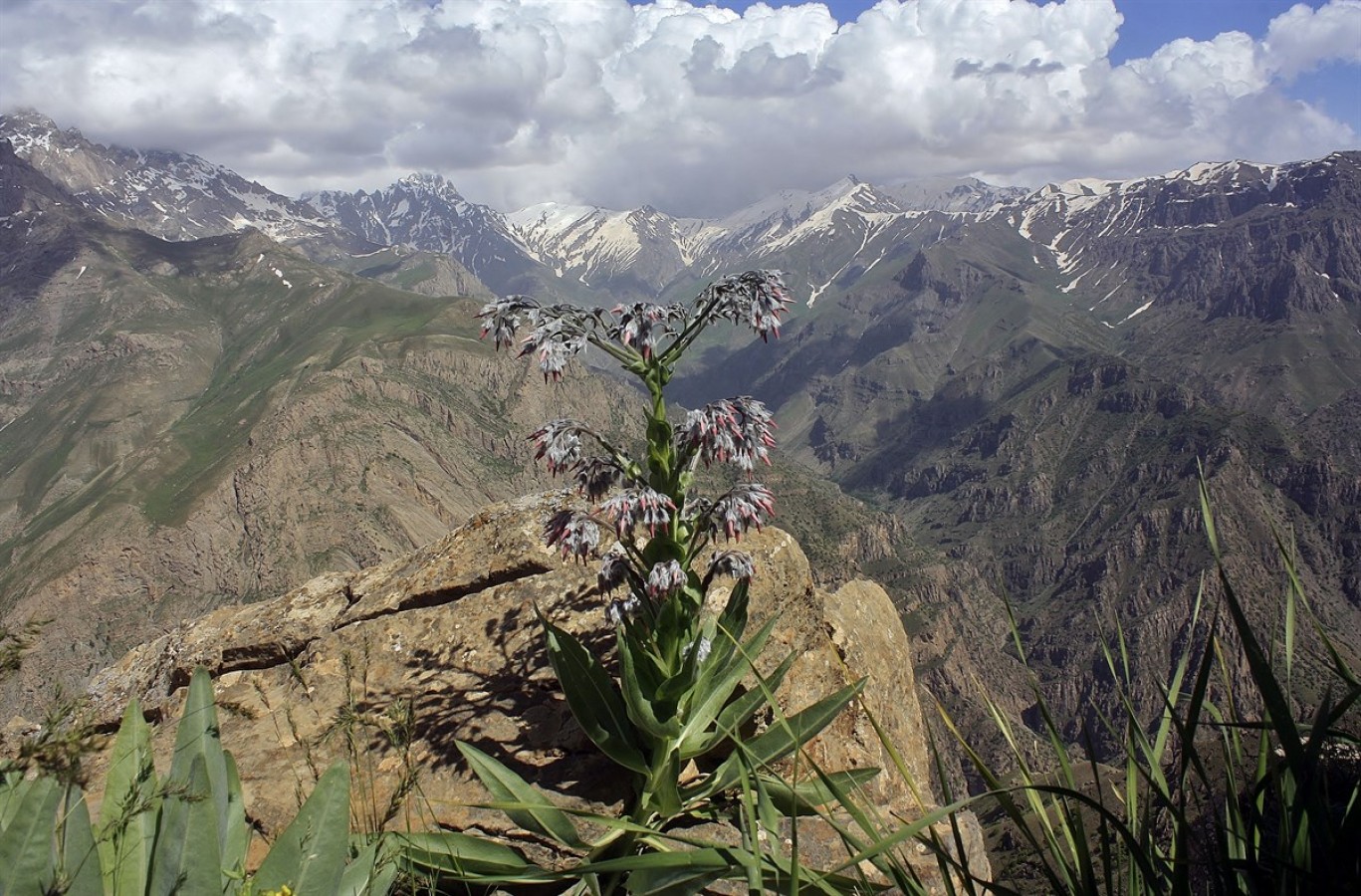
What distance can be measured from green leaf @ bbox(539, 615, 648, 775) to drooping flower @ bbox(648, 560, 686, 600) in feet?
3.55

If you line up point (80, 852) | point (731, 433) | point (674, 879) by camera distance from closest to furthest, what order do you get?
point (80, 852)
point (674, 879)
point (731, 433)

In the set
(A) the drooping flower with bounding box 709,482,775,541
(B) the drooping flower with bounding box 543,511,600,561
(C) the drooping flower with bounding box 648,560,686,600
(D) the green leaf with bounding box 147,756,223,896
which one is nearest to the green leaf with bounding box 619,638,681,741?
(C) the drooping flower with bounding box 648,560,686,600

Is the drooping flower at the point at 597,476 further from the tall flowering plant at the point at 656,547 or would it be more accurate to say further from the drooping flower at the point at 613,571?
the drooping flower at the point at 613,571

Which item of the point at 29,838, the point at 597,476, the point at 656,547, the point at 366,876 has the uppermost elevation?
the point at 597,476

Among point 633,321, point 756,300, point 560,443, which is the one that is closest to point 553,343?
point 633,321

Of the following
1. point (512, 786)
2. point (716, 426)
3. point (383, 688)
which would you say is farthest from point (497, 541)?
point (716, 426)

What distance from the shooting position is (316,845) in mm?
3830

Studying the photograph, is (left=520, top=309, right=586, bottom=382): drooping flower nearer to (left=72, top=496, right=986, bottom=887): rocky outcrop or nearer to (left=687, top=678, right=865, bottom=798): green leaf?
(left=72, top=496, right=986, bottom=887): rocky outcrop

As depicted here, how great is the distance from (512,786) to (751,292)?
3.48 metres

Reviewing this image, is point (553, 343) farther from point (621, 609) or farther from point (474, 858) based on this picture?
point (474, 858)

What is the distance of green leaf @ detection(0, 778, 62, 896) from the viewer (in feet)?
10.1

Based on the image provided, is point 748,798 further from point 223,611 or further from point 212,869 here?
point 223,611

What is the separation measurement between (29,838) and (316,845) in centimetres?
109

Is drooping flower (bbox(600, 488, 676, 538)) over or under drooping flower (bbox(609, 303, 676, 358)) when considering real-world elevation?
under
